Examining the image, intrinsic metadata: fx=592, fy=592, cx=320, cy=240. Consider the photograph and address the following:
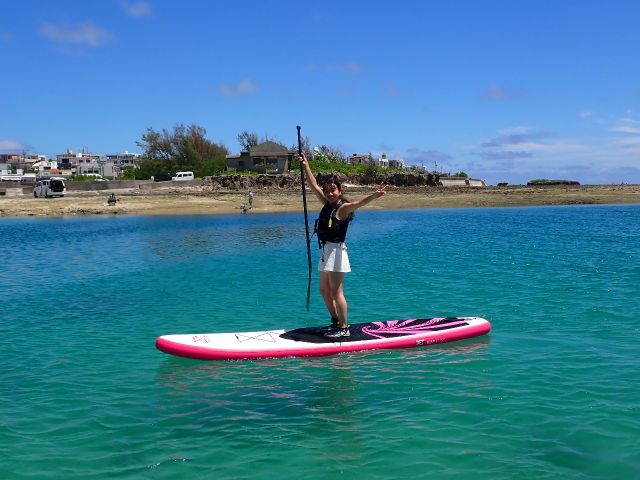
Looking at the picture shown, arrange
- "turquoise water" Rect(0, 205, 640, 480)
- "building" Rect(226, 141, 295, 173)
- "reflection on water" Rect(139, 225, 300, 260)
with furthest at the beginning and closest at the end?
"building" Rect(226, 141, 295, 173) → "reflection on water" Rect(139, 225, 300, 260) → "turquoise water" Rect(0, 205, 640, 480)

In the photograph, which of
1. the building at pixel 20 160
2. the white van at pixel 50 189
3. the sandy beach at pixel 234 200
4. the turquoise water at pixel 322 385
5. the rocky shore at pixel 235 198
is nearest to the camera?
the turquoise water at pixel 322 385

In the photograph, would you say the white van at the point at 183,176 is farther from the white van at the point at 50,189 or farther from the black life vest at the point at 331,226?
the black life vest at the point at 331,226

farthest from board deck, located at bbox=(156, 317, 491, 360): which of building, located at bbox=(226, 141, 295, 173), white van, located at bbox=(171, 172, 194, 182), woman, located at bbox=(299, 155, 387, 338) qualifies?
building, located at bbox=(226, 141, 295, 173)

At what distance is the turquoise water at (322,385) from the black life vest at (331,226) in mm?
1875

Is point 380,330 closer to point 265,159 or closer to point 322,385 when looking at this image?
point 322,385

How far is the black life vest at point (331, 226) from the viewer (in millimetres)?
9234

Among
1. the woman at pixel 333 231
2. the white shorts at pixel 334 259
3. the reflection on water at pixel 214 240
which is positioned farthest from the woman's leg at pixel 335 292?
the reflection on water at pixel 214 240

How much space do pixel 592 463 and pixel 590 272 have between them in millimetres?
13399

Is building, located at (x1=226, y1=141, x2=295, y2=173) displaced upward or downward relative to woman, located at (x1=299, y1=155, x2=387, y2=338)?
upward

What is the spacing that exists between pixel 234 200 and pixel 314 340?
49.7m

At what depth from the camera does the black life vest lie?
9.23 m

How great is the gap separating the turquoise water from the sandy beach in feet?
114

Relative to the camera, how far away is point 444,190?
76625mm

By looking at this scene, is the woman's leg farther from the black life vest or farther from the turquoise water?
the turquoise water
